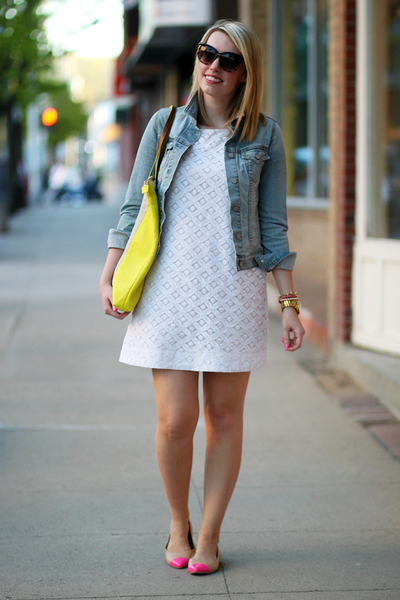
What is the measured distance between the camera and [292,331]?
312 centimetres

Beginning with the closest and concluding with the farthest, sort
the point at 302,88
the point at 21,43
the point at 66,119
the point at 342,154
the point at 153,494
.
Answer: the point at 153,494 → the point at 342,154 → the point at 302,88 → the point at 21,43 → the point at 66,119

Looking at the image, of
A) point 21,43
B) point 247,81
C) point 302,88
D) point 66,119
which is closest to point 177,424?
point 247,81

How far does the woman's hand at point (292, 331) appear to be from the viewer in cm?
310

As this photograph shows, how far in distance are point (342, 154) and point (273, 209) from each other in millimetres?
3682

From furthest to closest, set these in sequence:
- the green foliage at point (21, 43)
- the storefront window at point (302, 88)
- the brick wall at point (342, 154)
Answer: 1. the green foliage at point (21, 43)
2. the storefront window at point (302, 88)
3. the brick wall at point (342, 154)

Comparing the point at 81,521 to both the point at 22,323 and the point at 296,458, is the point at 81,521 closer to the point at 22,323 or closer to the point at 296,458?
the point at 296,458

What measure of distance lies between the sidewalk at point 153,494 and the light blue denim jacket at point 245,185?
1.17m

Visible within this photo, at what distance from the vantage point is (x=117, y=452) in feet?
15.8

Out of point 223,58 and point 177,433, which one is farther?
point 177,433

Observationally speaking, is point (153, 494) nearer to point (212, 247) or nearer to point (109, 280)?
point (109, 280)

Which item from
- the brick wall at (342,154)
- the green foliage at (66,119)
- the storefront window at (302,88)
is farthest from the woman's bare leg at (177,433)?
the green foliage at (66,119)

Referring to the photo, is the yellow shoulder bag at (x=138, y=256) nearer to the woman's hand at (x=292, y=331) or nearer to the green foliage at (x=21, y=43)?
the woman's hand at (x=292, y=331)

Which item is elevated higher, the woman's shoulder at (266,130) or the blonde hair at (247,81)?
the blonde hair at (247,81)

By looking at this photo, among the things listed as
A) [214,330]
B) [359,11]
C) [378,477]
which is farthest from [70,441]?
[359,11]
